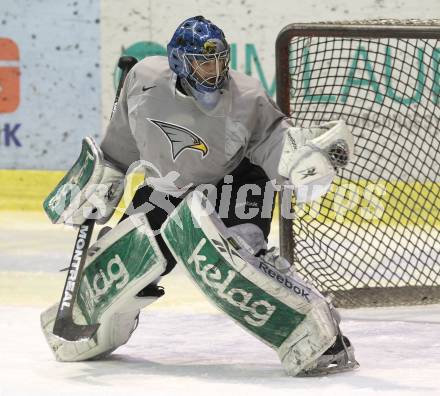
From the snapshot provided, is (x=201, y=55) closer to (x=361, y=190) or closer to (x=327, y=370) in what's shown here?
(x=327, y=370)

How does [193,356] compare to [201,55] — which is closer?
[201,55]

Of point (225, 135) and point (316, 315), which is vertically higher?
point (225, 135)

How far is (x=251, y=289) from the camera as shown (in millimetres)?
3115

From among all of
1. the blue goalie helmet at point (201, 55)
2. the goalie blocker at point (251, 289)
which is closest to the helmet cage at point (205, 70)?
the blue goalie helmet at point (201, 55)

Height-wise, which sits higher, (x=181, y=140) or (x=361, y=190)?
(x=181, y=140)

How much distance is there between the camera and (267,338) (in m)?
3.21

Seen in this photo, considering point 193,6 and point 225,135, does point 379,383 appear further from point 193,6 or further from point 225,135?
point 193,6

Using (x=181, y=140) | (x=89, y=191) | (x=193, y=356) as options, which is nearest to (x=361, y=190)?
(x=193, y=356)

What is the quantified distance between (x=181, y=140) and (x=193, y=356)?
0.67 meters

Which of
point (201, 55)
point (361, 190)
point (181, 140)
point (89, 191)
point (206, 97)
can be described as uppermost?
point (201, 55)

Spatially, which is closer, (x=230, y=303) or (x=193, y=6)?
(x=230, y=303)

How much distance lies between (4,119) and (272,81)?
4.49 ft

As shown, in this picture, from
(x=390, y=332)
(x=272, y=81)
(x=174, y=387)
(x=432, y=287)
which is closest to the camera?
(x=174, y=387)

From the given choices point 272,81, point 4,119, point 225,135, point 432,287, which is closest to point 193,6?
point 272,81
